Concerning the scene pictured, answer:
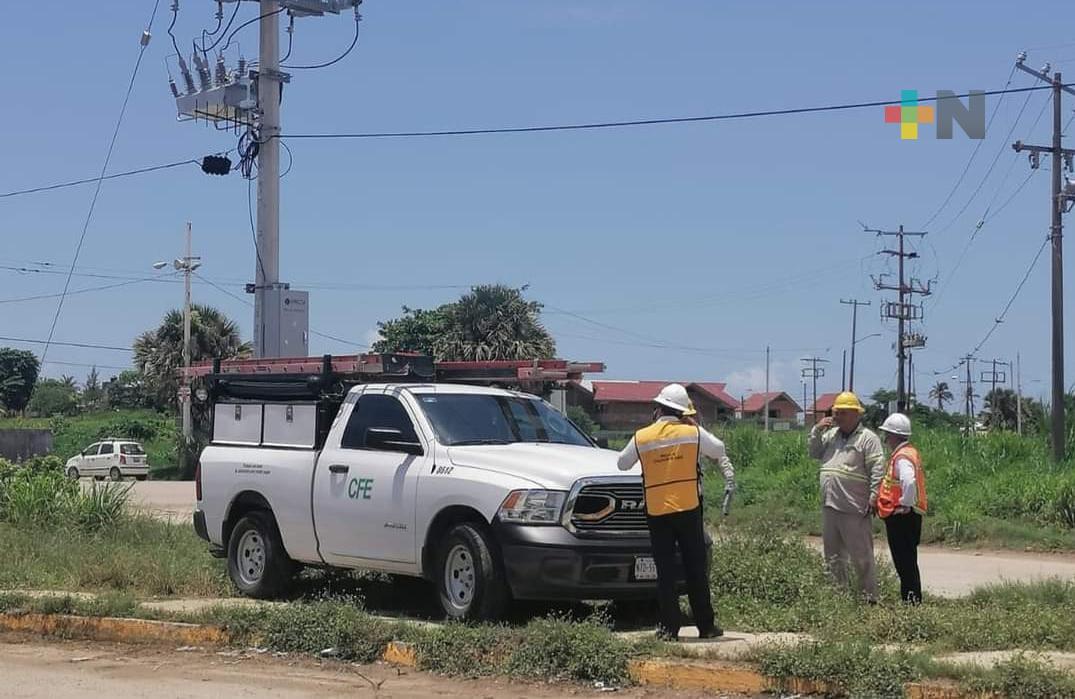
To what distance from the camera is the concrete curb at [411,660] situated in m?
7.23

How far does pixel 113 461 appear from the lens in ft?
156

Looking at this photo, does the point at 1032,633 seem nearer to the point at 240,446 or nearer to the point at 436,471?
the point at 436,471

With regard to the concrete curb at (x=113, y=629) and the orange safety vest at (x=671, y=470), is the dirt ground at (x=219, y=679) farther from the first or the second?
the orange safety vest at (x=671, y=470)

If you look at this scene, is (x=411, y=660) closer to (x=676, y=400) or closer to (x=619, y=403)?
(x=676, y=400)

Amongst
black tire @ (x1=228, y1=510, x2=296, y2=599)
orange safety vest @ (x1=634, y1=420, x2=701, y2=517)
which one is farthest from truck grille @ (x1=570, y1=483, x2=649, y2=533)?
black tire @ (x1=228, y1=510, x2=296, y2=599)

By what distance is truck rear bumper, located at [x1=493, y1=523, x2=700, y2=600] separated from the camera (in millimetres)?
8852

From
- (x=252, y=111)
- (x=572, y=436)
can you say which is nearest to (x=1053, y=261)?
(x=252, y=111)

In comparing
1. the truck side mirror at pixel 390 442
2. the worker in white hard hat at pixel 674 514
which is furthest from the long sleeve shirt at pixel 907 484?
the truck side mirror at pixel 390 442

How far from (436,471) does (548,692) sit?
2.49 metres

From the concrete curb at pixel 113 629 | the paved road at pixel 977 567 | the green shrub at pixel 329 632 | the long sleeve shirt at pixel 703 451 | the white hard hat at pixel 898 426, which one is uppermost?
the white hard hat at pixel 898 426

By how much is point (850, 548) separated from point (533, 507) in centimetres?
262

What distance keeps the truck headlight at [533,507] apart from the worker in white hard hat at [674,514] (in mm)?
707

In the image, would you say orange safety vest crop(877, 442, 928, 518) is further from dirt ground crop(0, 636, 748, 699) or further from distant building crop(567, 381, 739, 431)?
distant building crop(567, 381, 739, 431)

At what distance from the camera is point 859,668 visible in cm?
708
